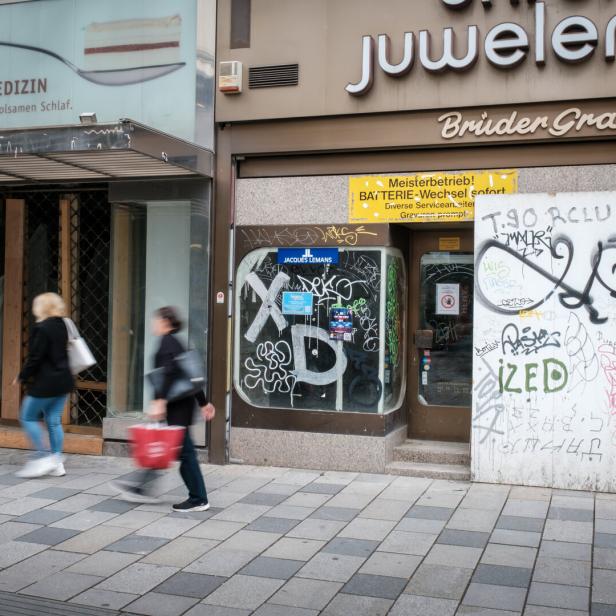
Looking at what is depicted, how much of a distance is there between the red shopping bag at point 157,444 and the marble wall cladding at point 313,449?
7.24 ft

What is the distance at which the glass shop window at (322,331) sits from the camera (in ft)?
27.0

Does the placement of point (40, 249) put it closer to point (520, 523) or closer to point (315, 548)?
point (315, 548)

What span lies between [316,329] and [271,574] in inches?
139

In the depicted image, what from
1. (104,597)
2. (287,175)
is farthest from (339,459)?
(104,597)

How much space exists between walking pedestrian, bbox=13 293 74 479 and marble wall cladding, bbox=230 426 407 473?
181cm

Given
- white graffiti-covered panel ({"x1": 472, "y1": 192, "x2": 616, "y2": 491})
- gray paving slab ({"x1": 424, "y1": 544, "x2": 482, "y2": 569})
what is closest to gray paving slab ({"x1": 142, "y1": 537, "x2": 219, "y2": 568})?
gray paving slab ({"x1": 424, "y1": 544, "x2": 482, "y2": 569})

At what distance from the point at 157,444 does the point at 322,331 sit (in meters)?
2.60

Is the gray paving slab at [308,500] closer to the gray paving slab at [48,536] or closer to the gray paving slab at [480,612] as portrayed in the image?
the gray paving slab at [48,536]

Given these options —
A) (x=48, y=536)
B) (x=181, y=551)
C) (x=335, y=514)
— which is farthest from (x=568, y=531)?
(x=48, y=536)

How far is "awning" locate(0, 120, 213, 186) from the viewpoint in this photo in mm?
7117

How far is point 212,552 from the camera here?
18.5 ft

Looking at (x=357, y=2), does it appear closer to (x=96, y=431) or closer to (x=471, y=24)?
(x=471, y=24)

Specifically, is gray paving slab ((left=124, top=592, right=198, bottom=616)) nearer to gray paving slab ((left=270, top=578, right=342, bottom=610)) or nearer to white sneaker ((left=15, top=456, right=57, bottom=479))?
gray paving slab ((left=270, top=578, right=342, bottom=610))

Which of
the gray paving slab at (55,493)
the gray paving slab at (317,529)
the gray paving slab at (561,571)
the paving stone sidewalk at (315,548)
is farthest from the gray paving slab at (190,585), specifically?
the gray paving slab at (55,493)
